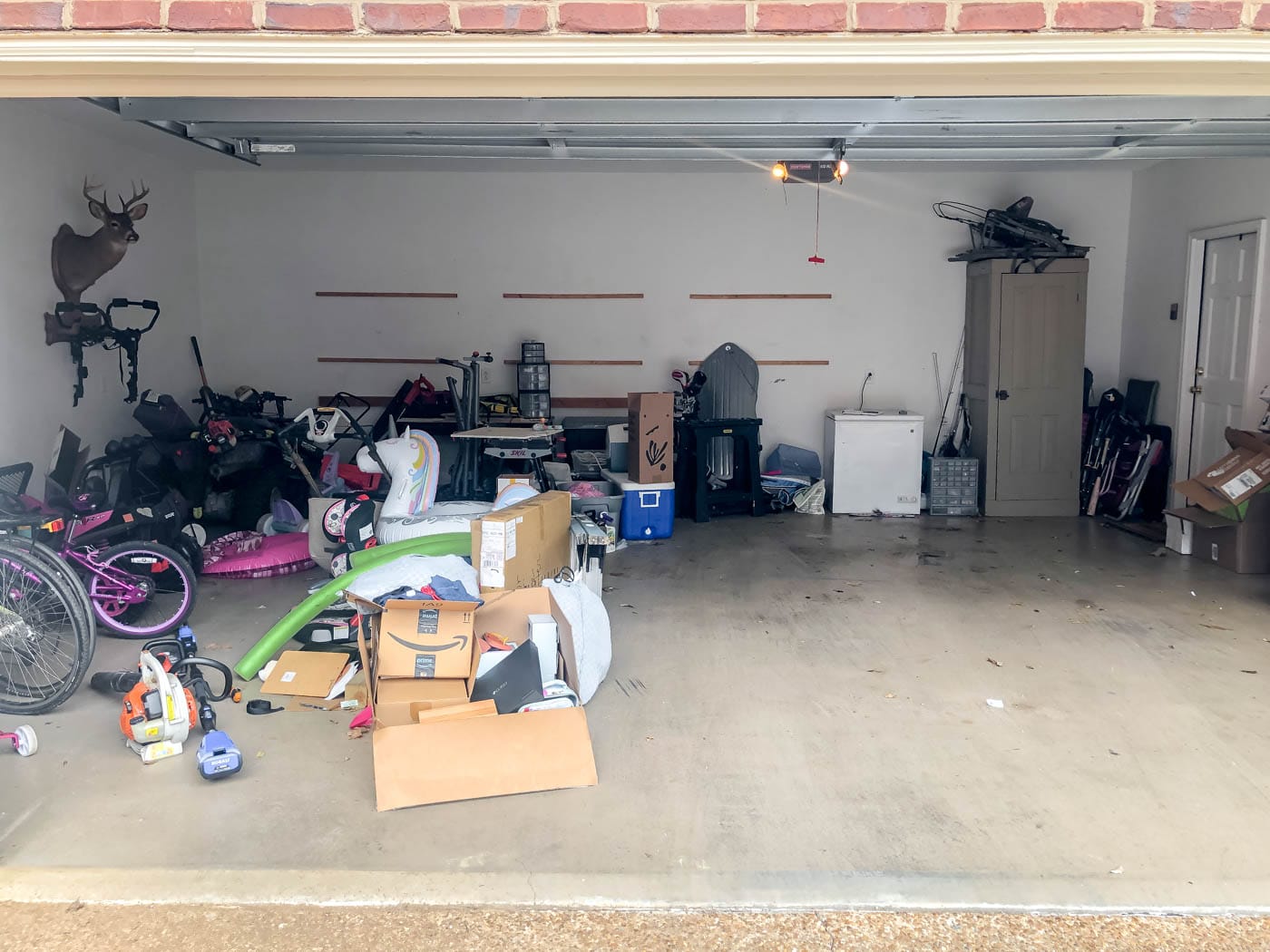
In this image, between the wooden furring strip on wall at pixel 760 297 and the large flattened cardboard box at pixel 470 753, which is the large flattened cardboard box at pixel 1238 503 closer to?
the wooden furring strip on wall at pixel 760 297

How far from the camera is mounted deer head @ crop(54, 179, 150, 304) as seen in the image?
612cm

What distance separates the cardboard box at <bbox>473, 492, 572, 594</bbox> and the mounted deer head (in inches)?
141

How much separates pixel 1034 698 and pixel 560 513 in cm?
220

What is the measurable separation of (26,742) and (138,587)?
1.33m

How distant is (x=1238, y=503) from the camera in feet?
18.2

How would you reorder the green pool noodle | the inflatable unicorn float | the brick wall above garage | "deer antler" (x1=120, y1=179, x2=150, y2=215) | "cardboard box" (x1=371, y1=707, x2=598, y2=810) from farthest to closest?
1. "deer antler" (x1=120, y1=179, x2=150, y2=215)
2. the inflatable unicorn float
3. the green pool noodle
4. "cardboard box" (x1=371, y1=707, x2=598, y2=810)
5. the brick wall above garage

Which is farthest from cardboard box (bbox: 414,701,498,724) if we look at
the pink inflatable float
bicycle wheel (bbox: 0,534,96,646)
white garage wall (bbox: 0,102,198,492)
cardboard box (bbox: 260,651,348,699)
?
white garage wall (bbox: 0,102,198,492)

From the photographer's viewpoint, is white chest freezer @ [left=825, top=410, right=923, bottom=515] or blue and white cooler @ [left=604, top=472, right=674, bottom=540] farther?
white chest freezer @ [left=825, top=410, right=923, bottom=515]

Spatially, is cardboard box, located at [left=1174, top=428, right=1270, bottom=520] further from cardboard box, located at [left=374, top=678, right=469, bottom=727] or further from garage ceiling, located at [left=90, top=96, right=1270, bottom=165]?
cardboard box, located at [left=374, top=678, right=469, bottom=727]

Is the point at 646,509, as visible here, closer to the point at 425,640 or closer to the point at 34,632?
the point at 425,640

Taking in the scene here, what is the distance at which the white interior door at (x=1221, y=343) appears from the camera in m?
6.36

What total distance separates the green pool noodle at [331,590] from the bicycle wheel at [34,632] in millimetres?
617

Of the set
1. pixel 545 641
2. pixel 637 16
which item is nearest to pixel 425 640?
pixel 545 641

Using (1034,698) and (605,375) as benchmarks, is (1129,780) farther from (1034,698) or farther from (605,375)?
(605,375)
